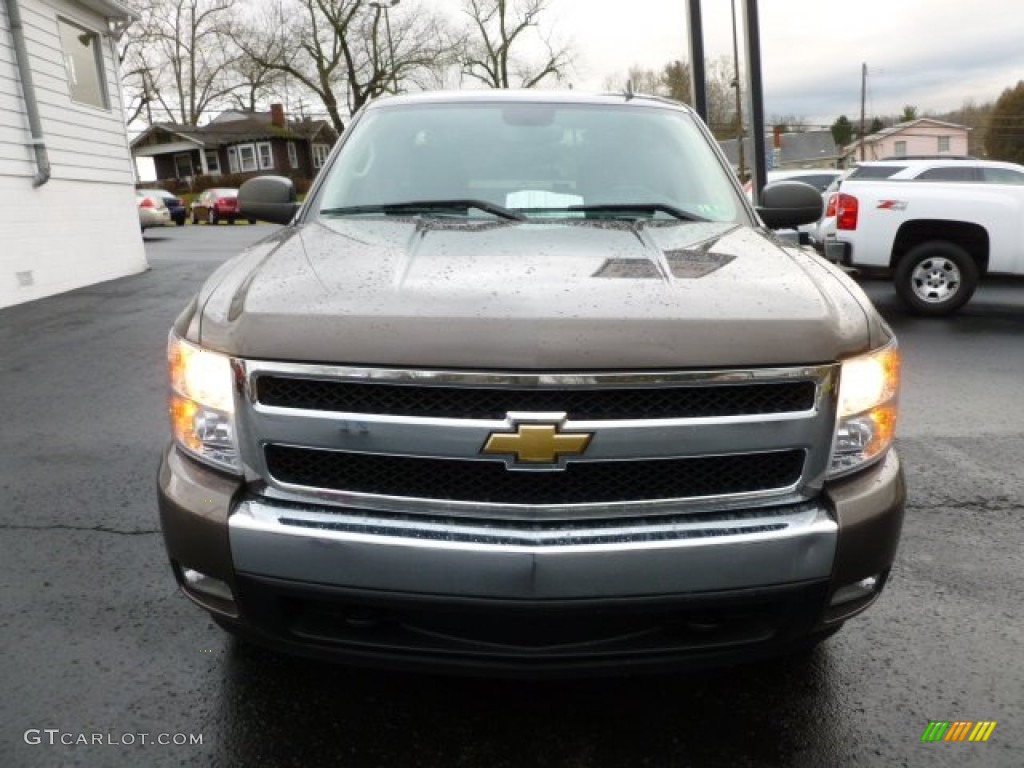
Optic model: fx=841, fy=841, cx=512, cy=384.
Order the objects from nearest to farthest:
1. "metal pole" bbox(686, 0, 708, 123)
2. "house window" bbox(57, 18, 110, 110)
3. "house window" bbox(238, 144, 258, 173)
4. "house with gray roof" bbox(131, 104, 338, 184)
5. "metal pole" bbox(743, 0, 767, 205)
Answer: "metal pole" bbox(743, 0, 767, 205) < "metal pole" bbox(686, 0, 708, 123) < "house window" bbox(57, 18, 110, 110) < "house with gray roof" bbox(131, 104, 338, 184) < "house window" bbox(238, 144, 258, 173)

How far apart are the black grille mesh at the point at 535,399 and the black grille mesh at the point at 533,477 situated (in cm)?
11

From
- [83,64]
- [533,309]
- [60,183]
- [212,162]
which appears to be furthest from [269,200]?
[212,162]

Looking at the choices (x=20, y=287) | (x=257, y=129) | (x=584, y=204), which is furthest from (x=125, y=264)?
(x=257, y=129)

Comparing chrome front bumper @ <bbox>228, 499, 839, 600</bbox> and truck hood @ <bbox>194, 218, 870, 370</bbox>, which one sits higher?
truck hood @ <bbox>194, 218, 870, 370</bbox>

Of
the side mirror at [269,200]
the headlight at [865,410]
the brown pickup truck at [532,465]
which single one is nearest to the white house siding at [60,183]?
the side mirror at [269,200]

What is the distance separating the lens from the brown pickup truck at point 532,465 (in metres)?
1.87

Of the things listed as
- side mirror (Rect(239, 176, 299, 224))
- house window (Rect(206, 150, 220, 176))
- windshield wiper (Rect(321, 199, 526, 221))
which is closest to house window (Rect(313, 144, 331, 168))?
house window (Rect(206, 150, 220, 176))

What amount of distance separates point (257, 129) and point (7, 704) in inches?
2586

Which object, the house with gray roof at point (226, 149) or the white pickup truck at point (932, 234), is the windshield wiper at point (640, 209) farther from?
the house with gray roof at point (226, 149)

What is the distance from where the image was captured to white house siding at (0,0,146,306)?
10750mm

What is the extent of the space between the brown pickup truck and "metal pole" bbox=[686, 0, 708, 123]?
11230 mm

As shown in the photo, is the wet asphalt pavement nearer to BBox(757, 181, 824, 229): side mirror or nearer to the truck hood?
the truck hood

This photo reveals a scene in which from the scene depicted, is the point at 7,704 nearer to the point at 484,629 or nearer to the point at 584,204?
the point at 484,629

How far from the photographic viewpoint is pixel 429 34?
152 feet
